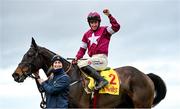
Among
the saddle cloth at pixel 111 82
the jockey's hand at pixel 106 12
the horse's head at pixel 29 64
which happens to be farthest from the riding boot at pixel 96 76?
the jockey's hand at pixel 106 12

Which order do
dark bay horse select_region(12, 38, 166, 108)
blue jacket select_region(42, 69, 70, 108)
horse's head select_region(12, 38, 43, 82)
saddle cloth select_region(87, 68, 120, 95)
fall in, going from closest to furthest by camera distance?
blue jacket select_region(42, 69, 70, 108) → dark bay horse select_region(12, 38, 166, 108) → horse's head select_region(12, 38, 43, 82) → saddle cloth select_region(87, 68, 120, 95)

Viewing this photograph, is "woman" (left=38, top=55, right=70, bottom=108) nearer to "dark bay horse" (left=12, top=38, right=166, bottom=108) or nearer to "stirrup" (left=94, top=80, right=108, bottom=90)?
"dark bay horse" (left=12, top=38, right=166, bottom=108)

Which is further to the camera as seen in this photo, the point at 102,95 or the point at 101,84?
the point at 102,95

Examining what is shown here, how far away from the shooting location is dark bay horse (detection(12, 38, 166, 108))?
43.1ft

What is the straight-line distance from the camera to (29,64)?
43.8ft

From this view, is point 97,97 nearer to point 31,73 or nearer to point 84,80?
point 84,80

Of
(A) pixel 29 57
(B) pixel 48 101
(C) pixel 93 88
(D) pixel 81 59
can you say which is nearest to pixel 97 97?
(C) pixel 93 88

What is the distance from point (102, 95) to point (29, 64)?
229 centimetres

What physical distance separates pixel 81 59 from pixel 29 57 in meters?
1.52

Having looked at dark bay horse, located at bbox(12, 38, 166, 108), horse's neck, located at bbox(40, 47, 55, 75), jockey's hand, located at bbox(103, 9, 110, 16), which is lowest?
dark bay horse, located at bbox(12, 38, 166, 108)

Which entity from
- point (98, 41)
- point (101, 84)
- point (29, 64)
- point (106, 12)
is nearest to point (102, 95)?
point (101, 84)

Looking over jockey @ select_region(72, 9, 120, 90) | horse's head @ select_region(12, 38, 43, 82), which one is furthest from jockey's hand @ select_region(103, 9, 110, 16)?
horse's head @ select_region(12, 38, 43, 82)

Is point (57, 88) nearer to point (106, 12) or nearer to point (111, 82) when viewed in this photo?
point (111, 82)

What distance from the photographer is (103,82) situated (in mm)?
13289
